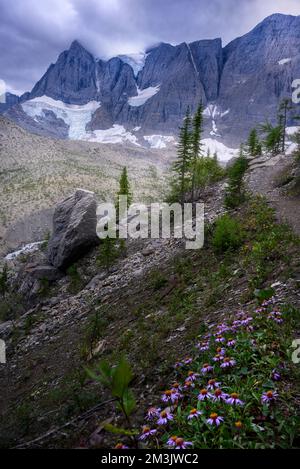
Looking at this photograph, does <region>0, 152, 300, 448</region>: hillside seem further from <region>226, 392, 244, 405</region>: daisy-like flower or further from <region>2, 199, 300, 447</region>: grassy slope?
<region>226, 392, 244, 405</region>: daisy-like flower

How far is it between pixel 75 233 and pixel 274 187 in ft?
50.9

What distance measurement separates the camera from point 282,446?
379cm

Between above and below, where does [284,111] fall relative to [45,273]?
above

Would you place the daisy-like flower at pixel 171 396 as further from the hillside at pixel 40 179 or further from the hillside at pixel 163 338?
the hillside at pixel 40 179

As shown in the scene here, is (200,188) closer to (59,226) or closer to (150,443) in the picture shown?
(59,226)

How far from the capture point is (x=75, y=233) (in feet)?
86.4

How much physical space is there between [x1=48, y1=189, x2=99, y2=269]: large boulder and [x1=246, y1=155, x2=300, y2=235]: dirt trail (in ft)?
42.4

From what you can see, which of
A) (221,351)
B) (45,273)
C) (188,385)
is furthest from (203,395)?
(45,273)

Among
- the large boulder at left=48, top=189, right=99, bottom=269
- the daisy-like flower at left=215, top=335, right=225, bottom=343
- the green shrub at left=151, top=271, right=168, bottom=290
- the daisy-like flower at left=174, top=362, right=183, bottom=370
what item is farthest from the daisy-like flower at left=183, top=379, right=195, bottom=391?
the large boulder at left=48, top=189, right=99, bottom=269

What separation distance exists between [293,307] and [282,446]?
11.1 ft

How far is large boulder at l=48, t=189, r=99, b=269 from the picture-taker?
2609 centimetres

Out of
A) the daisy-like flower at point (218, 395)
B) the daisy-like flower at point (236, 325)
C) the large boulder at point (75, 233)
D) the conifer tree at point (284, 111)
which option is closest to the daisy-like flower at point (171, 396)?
the daisy-like flower at point (218, 395)

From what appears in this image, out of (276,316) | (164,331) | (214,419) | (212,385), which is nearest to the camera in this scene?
(214,419)

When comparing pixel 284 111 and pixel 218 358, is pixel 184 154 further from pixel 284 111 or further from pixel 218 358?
pixel 218 358
